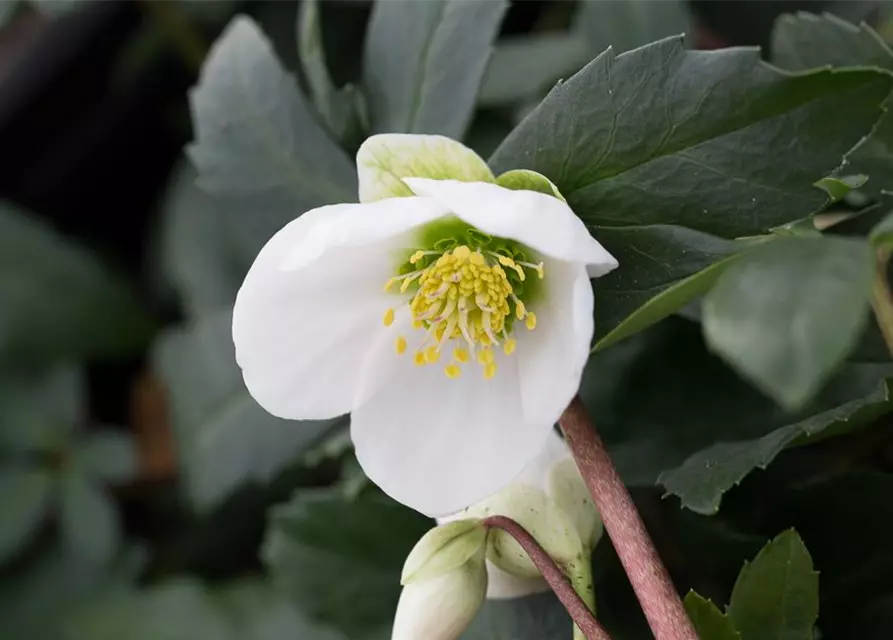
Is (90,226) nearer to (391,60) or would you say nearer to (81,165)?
(81,165)

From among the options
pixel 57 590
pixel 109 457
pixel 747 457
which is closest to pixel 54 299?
pixel 109 457

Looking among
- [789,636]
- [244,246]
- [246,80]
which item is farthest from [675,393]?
[244,246]

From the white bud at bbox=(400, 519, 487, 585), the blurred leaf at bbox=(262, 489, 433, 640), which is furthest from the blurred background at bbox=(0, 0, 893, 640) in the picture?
the white bud at bbox=(400, 519, 487, 585)

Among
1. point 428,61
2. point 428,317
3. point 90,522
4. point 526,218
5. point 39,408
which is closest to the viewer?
point 526,218

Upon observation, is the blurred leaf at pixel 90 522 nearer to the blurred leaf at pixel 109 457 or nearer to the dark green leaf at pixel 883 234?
the blurred leaf at pixel 109 457

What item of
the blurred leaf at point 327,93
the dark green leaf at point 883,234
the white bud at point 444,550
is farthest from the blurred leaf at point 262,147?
the dark green leaf at point 883,234

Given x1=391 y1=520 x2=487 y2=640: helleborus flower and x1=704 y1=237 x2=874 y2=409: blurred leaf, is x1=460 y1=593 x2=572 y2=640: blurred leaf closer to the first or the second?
x1=391 y1=520 x2=487 y2=640: helleborus flower

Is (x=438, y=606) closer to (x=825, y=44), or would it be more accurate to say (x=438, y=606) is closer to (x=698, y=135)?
(x=698, y=135)

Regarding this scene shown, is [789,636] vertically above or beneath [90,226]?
above
